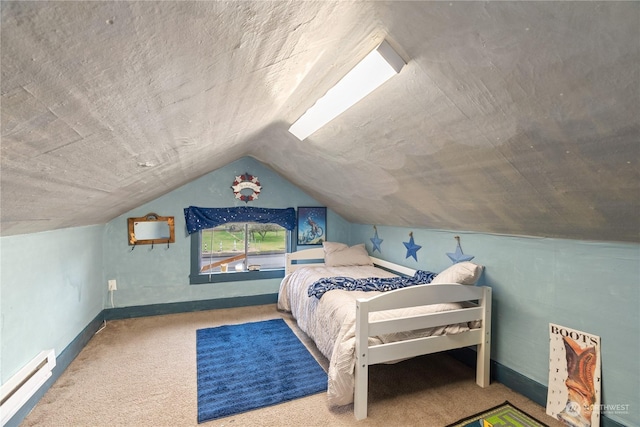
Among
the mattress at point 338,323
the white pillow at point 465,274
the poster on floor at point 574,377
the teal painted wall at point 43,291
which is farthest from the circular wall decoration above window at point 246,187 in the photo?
the poster on floor at point 574,377

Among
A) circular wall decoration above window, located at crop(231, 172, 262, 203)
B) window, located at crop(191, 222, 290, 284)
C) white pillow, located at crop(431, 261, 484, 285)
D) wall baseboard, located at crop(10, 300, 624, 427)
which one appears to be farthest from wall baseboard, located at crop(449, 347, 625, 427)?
circular wall decoration above window, located at crop(231, 172, 262, 203)

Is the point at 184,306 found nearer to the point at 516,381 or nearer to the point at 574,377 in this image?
the point at 516,381

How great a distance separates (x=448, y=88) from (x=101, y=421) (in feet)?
8.60

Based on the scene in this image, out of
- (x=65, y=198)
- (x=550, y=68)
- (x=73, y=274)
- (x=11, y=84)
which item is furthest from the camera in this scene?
(x=73, y=274)

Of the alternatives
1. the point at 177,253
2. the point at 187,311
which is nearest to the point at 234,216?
the point at 177,253

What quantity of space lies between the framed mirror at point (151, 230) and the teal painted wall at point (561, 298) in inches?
125

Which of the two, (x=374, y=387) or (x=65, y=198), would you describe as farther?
(x=374, y=387)

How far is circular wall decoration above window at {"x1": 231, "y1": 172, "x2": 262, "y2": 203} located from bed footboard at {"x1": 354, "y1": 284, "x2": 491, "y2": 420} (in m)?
2.54

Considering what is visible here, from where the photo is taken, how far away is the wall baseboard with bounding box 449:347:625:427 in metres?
1.90

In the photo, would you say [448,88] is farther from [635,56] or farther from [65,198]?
[65,198]

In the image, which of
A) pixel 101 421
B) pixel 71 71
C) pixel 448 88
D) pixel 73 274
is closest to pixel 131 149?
pixel 71 71

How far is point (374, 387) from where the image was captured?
2.09m

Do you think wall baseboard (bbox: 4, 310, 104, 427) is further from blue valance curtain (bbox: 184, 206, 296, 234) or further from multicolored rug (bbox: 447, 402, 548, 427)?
multicolored rug (bbox: 447, 402, 548, 427)

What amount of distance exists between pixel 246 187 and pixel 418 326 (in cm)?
278
